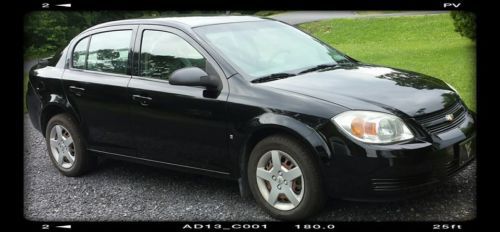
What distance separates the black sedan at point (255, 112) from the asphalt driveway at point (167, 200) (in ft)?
0.81

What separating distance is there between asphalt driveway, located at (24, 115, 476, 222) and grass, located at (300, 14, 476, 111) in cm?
468

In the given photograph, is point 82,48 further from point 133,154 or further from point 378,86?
point 378,86

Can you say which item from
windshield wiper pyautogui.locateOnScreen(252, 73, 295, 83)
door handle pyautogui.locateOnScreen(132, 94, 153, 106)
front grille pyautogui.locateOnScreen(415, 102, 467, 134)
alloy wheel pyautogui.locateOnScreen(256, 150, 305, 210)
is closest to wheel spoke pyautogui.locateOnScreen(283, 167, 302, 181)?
alloy wheel pyautogui.locateOnScreen(256, 150, 305, 210)

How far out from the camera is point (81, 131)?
559 cm

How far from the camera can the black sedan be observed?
3.83 m

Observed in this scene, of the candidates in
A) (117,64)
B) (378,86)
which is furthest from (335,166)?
(117,64)

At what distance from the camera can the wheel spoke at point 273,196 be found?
4.17 meters

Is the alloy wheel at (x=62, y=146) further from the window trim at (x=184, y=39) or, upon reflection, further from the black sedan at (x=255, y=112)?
the window trim at (x=184, y=39)

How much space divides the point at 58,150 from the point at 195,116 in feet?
6.98

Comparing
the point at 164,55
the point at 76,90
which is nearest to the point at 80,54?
the point at 76,90

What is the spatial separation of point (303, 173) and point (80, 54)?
9.94 ft

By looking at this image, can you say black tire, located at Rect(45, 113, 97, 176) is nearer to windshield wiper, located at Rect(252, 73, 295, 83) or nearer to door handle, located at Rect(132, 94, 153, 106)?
door handle, located at Rect(132, 94, 153, 106)

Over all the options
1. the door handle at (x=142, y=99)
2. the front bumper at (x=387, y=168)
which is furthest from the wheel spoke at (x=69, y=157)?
the front bumper at (x=387, y=168)
